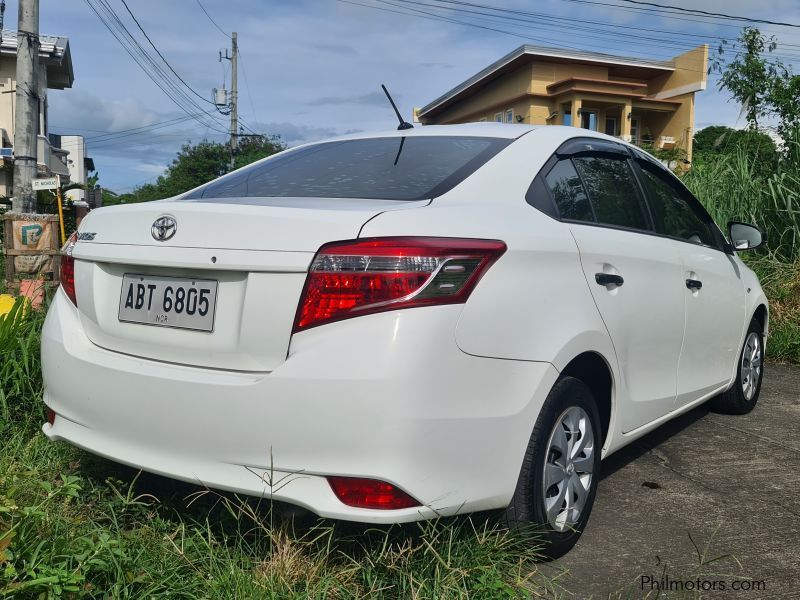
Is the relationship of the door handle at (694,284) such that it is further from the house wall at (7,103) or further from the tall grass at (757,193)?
the house wall at (7,103)

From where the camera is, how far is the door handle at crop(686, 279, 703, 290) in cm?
350

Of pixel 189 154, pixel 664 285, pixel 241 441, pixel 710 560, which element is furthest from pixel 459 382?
Result: pixel 189 154

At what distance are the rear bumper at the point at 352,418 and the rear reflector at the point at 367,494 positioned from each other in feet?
0.06

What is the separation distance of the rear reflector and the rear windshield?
897mm

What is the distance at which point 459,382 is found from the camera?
2076mm

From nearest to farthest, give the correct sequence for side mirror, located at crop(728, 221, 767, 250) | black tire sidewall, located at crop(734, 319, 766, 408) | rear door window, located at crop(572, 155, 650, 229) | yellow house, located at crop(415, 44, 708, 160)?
1. rear door window, located at crop(572, 155, 650, 229)
2. side mirror, located at crop(728, 221, 767, 250)
3. black tire sidewall, located at crop(734, 319, 766, 408)
4. yellow house, located at crop(415, 44, 708, 160)

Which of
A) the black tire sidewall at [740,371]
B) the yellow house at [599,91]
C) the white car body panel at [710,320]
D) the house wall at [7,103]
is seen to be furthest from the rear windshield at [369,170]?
the yellow house at [599,91]

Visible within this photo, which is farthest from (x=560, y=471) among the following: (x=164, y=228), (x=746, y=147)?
(x=746, y=147)

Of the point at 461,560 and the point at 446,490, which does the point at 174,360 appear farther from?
the point at 461,560

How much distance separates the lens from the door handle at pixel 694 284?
3.50 metres

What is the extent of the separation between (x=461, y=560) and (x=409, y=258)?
915 mm

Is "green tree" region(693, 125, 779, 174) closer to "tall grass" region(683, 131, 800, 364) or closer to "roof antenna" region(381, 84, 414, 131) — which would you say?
"tall grass" region(683, 131, 800, 364)

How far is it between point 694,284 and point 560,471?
146 cm

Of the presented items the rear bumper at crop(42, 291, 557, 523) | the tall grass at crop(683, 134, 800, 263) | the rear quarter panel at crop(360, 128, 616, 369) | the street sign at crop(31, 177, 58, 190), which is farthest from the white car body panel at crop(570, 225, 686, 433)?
the street sign at crop(31, 177, 58, 190)
